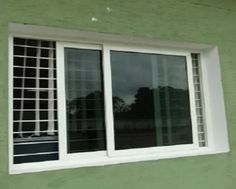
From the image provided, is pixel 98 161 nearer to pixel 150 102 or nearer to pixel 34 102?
pixel 34 102

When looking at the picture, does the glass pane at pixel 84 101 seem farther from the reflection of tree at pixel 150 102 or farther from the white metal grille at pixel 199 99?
the white metal grille at pixel 199 99

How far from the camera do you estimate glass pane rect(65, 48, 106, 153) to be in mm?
4292

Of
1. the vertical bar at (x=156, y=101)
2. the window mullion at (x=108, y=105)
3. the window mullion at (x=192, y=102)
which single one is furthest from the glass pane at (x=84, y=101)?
the window mullion at (x=192, y=102)

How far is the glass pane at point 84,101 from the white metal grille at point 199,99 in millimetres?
1672

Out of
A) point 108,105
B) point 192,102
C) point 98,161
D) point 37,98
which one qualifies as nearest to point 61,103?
point 37,98

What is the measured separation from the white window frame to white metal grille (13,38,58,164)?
9 cm

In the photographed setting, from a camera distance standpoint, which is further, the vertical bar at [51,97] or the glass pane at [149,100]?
the glass pane at [149,100]

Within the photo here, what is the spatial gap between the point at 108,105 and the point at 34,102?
0.95 meters

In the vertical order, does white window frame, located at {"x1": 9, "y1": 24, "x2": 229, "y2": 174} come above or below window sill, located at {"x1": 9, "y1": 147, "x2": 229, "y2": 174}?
above

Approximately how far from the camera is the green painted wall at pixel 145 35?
12.6 ft

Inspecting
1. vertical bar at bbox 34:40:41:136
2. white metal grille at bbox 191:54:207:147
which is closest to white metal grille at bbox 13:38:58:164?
vertical bar at bbox 34:40:41:136

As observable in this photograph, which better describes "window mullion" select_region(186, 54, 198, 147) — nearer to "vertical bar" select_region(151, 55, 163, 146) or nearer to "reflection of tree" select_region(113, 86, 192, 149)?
"reflection of tree" select_region(113, 86, 192, 149)

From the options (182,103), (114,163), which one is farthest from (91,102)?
(182,103)

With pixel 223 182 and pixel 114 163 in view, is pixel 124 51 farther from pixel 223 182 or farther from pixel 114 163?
pixel 223 182
